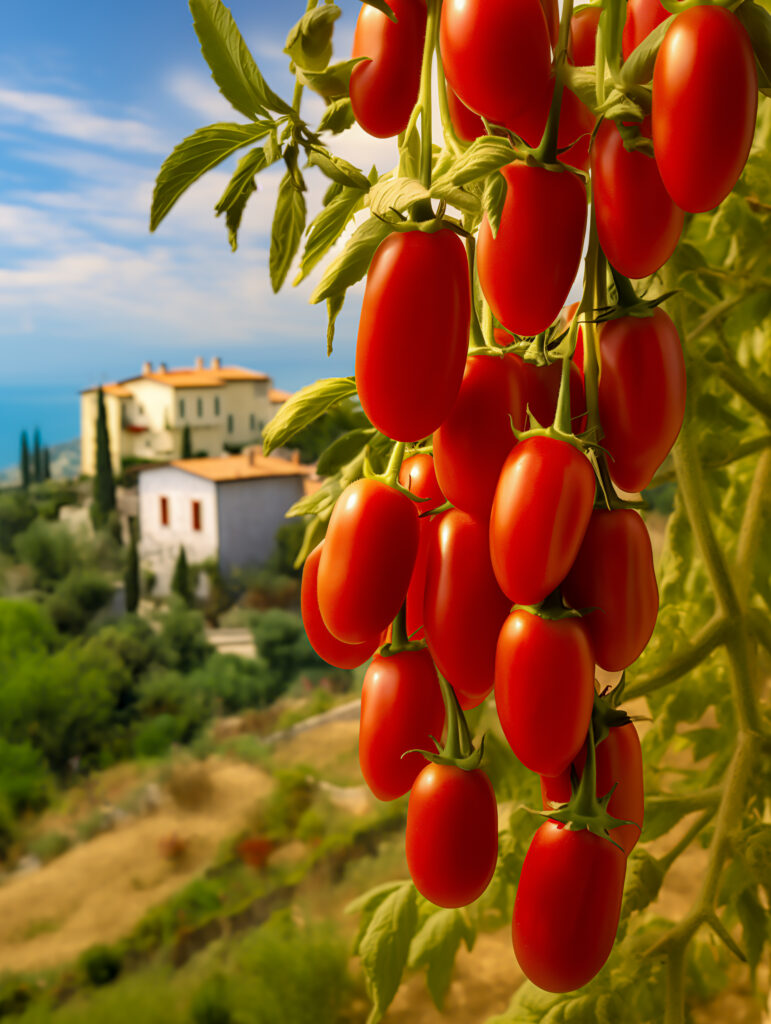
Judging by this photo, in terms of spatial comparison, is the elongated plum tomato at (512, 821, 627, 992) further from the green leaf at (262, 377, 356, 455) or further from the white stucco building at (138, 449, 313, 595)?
the white stucco building at (138, 449, 313, 595)

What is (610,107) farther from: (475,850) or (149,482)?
(149,482)

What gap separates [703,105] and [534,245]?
0.05m

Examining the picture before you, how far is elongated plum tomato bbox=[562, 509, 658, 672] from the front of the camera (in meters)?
0.27

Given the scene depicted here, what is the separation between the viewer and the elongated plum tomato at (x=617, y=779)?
0.30m

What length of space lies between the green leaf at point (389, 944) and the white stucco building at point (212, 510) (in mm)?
1691

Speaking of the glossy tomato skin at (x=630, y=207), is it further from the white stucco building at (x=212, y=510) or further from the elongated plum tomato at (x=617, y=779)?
the white stucco building at (x=212, y=510)

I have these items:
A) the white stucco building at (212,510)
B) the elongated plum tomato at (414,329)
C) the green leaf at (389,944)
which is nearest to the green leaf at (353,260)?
the elongated plum tomato at (414,329)

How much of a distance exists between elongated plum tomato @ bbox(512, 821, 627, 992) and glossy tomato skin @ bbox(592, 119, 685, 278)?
A: 0.18 meters

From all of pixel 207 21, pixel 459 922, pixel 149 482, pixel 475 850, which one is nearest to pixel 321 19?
pixel 207 21

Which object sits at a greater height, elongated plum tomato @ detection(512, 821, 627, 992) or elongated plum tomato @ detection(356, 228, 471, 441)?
elongated plum tomato @ detection(356, 228, 471, 441)

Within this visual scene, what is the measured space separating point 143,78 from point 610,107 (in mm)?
1958

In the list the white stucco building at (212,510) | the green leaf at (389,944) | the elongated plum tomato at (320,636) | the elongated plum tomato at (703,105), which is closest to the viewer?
the elongated plum tomato at (703,105)

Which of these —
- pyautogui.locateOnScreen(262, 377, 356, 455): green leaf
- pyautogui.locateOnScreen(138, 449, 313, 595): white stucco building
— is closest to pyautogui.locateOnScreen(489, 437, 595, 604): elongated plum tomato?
pyautogui.locateOnScreen(262, 377, 356, 455): green leaf

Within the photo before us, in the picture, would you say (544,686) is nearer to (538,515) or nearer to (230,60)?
(538,515)
